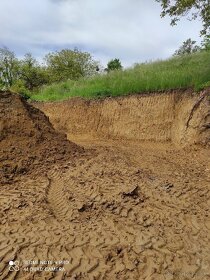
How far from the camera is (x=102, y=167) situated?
23.5ft

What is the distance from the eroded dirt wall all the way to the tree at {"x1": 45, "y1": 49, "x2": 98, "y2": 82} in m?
17.8

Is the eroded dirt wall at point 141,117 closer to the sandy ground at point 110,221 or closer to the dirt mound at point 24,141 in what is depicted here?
the sandy ground at point 110,221

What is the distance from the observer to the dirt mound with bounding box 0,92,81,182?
23.3ft

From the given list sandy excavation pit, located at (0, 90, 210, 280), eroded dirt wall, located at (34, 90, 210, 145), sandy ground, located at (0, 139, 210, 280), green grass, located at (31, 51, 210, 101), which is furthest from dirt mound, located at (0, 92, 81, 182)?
green grass, located at (31, 51, 210, 101)

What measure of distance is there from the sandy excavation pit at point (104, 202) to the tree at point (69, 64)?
22.5 meters

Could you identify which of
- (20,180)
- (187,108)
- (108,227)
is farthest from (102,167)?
(187,108)

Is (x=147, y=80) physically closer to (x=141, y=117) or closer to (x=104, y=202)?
(x=141, y=117)

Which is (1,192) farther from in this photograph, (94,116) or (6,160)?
(94,116)

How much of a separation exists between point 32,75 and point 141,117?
23.7 m

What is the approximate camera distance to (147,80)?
485 inches

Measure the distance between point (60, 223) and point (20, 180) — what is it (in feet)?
6.08

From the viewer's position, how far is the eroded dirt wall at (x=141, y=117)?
9.87 metres
